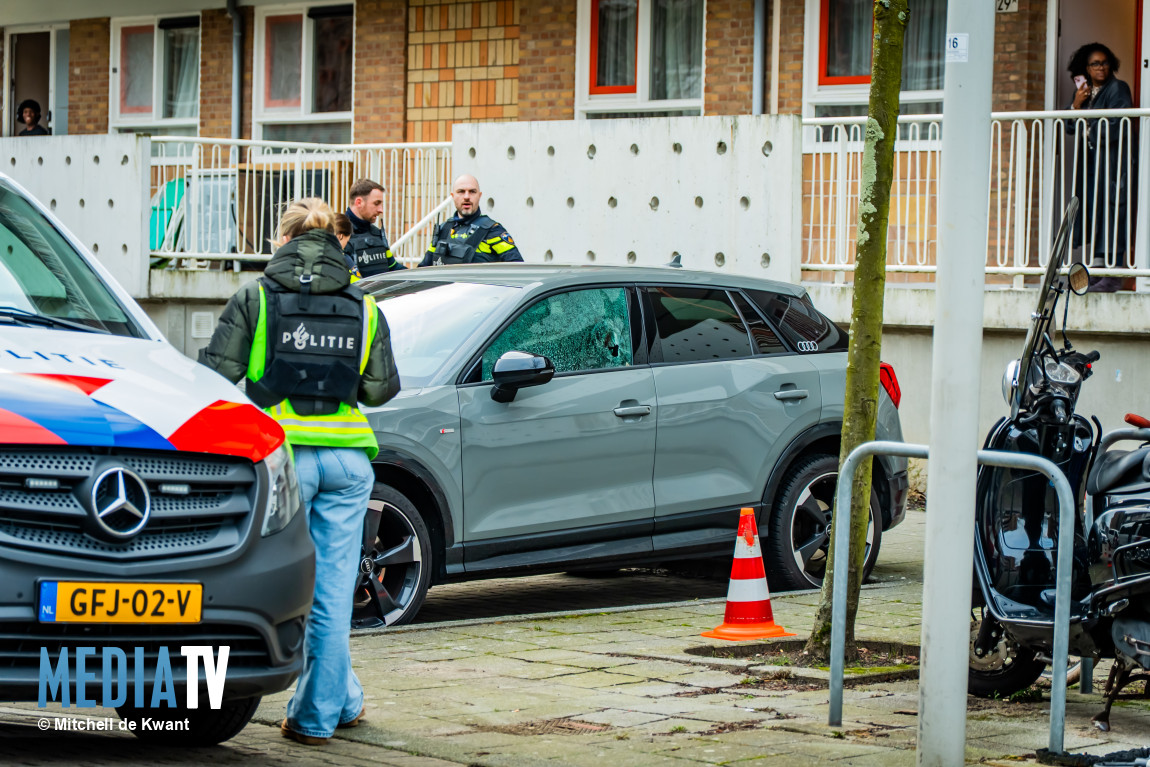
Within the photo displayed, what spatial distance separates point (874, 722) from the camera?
21.1 feet

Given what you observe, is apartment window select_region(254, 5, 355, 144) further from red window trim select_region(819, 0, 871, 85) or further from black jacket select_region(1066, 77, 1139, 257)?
black jacket select_region(1066, 77, 1139, 257)

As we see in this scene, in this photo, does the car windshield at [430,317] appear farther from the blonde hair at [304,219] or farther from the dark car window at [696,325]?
the blonde hair at [304,219]

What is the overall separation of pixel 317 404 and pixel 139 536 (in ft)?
3.79

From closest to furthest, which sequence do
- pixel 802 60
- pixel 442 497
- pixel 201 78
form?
pixel 442 497
pixel 802 60
pixel 201 78

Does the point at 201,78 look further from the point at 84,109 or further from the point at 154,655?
the point at 154,655

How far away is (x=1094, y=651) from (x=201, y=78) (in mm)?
16281

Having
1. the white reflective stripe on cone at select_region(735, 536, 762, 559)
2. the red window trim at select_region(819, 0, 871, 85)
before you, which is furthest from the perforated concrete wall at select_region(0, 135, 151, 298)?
the white reflective stripe on cone at select_region(735, 536, 762, 559)

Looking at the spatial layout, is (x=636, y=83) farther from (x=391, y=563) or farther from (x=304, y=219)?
(x=304, y=219)

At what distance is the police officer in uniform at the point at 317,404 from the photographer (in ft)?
19.8

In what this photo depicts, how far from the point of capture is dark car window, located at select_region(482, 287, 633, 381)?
877cm

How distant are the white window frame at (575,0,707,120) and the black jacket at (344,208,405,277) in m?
5.35

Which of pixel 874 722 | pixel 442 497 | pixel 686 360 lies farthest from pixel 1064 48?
pixel 874 722

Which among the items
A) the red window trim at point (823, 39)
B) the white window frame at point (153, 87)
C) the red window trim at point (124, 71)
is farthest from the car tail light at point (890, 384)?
the red window trim at point (124, 71)

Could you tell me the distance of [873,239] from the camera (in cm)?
750
